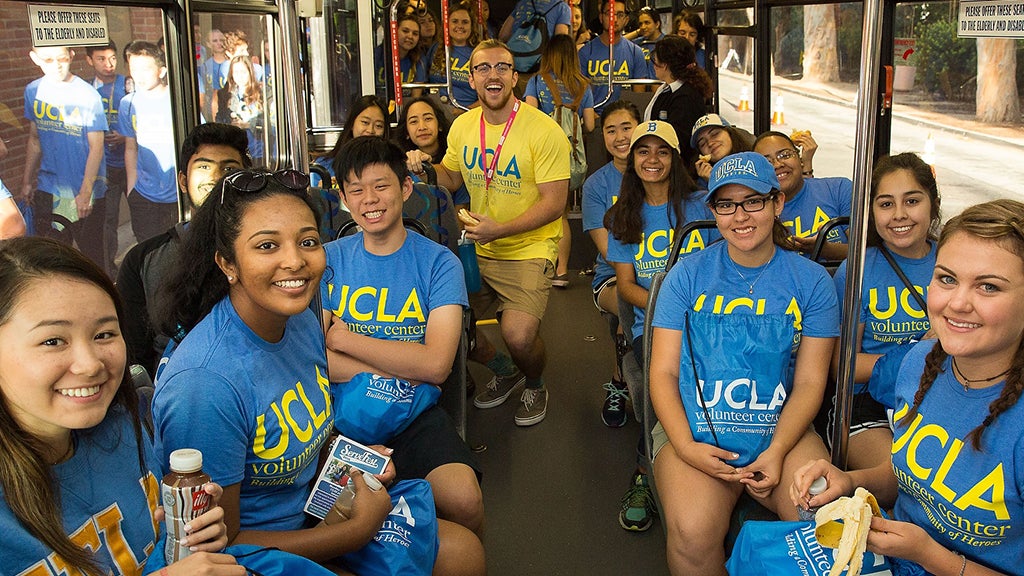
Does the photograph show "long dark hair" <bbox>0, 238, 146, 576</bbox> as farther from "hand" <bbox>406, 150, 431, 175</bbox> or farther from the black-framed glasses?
"hand" <bbox>406, 150, 431, 175</bbox>

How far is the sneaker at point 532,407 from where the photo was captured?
4543 mm

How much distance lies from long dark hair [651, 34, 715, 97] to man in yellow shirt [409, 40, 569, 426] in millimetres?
1276

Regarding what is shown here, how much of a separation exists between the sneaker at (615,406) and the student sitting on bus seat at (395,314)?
156 centimetres

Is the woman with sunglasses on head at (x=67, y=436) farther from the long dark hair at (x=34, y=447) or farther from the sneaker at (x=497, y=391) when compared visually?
the sneaker at (x=497, y=391)

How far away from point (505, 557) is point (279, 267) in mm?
1708

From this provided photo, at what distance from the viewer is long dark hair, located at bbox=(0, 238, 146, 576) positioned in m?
1.51

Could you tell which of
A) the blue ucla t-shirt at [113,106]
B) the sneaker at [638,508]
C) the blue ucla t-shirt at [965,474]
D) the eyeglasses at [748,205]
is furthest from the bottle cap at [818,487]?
the blue ucla t-shirt at [113,106]

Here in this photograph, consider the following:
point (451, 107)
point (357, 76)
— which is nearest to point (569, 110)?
point (451, 107)

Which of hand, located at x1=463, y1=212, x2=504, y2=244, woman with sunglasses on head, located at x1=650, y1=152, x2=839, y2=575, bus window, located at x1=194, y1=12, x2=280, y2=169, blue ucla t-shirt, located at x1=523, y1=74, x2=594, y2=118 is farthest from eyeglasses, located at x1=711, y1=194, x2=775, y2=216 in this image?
A: bus window, located at x1=194, y1=12, x2=280, y2=169

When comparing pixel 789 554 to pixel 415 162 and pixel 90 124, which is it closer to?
pixel 415 162

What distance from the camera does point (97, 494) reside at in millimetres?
1678

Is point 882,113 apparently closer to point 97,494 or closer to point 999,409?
point 999,409

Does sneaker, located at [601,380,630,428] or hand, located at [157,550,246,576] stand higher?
hand, located at [157,550,246,576]

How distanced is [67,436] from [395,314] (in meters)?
1.54
